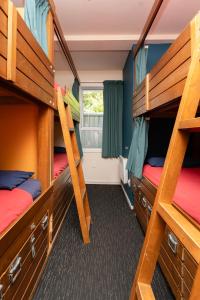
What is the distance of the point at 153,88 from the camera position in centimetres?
179

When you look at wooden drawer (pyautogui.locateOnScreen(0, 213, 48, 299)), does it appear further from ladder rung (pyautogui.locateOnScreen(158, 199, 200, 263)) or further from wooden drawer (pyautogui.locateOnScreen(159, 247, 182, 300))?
wooden drawer (pyautogui.locateOnScreen(159, 247, 182, 300))

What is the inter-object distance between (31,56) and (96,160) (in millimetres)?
3376

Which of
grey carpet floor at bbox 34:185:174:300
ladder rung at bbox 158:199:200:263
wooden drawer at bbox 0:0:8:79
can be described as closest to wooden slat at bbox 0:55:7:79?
wooden drawer at bbox 0:0:8:79

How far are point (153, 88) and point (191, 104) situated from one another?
41.8 inches

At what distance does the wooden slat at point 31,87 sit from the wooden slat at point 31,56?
0.12m

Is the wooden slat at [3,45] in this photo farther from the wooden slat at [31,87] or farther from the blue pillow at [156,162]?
the blue pillow at [156,162]

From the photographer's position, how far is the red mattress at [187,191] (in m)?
1.04

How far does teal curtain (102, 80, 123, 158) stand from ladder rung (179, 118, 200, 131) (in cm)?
342

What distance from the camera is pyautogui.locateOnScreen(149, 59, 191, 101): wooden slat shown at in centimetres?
113

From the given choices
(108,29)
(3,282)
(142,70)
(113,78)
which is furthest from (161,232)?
(113,78)

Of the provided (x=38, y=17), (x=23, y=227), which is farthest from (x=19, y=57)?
(x=23, y=227)

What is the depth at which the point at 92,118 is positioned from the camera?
14.9 ft

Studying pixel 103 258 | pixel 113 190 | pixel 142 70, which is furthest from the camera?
pixel 113 190

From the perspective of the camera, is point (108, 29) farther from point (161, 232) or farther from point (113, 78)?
point (161, 232)
